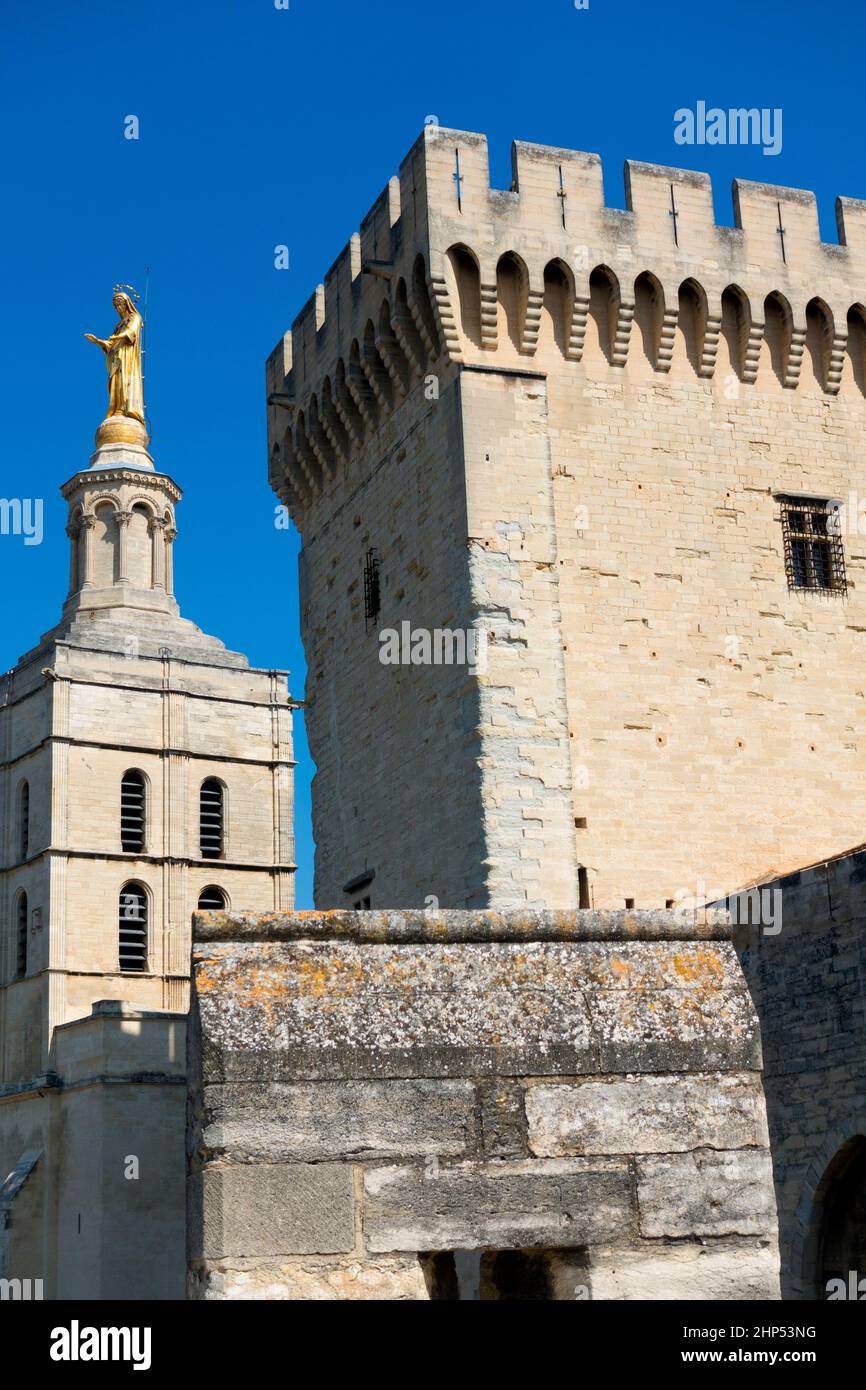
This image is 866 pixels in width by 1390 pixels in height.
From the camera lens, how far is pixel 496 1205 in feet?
12.9

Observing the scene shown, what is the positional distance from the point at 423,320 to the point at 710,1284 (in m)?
14.0

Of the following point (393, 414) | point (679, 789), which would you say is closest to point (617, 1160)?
point (679, 789)

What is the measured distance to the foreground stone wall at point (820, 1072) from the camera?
1351 centimetres

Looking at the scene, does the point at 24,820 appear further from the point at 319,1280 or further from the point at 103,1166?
the point at 319,1280

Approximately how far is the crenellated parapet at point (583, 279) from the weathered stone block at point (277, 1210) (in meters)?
13.6

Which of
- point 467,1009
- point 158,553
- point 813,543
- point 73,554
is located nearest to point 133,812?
point 158,553

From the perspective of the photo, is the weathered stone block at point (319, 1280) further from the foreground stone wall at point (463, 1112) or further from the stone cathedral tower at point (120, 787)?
the stone cathedral tower at point (120, 787)

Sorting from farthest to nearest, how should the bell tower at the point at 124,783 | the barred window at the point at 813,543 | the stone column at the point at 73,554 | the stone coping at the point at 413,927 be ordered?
the stone column at the point at 73,554 → the bell tower at the point at 124,783 → the barred window at the point at 813,543 → the stone coping at the point at 413,927

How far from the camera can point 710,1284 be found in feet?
13.0

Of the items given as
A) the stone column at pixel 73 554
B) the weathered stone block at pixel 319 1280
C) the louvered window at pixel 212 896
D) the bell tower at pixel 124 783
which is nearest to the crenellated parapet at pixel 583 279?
the weathered stone block at pixel 319 1280

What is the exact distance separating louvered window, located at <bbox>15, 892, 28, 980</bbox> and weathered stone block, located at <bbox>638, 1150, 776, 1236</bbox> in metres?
50.4

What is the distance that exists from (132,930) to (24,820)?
5.60m

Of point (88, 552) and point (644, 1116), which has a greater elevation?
point (88, 552)

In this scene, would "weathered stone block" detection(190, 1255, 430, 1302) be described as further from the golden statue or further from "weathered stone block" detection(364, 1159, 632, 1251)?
the golden statue
